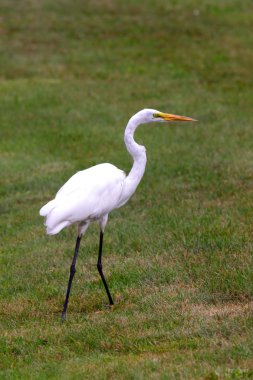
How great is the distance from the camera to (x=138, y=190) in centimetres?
1334

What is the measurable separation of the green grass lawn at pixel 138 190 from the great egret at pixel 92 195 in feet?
2.50

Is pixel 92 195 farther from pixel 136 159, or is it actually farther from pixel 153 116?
pixel 153 116

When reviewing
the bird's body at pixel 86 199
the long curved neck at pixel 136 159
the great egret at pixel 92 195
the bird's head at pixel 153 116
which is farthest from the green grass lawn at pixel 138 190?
the bird's head at pixel 153 116

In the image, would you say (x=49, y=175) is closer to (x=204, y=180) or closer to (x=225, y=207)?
(x=204, y=180)

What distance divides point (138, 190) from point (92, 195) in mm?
5227

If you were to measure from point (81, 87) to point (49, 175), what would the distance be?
7.41 meters

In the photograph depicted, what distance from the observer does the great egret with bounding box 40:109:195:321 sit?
7957mm

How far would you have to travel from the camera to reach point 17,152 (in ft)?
54.1

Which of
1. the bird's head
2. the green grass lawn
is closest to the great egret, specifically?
the bird's head

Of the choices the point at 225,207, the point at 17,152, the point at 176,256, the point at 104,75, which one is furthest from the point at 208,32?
the point at 176,256

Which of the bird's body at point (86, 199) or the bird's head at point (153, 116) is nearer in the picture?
the bird's body at point (86, 199)

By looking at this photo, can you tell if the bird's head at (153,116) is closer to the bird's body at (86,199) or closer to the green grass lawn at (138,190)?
the bird's body at (86,199)

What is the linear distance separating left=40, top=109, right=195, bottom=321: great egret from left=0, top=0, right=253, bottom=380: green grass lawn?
2.50 ft

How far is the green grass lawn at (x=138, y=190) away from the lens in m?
6.93
